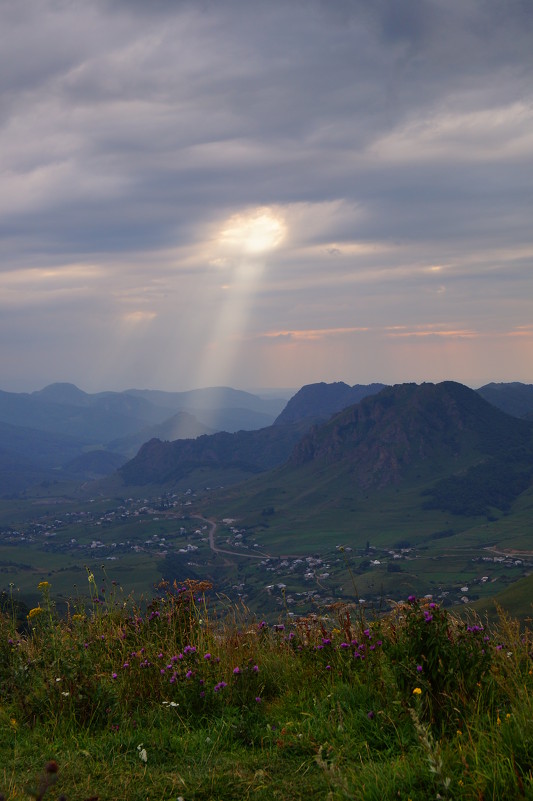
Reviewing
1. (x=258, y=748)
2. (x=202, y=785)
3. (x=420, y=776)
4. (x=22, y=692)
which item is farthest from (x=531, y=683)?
(x=22, y=692)

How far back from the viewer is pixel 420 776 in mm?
5719

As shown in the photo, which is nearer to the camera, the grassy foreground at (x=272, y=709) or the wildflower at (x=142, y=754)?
the grassy foreground at (x=272, y=709)

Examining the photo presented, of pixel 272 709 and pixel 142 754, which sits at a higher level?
pixel 142 754

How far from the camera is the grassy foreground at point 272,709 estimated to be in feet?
19.7

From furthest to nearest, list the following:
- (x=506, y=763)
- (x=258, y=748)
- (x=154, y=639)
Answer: (x=154, y=639), (x=258, y=748), (x=506, y=763)

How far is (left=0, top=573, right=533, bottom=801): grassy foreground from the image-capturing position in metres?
6.01

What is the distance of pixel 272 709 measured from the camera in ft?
28.2

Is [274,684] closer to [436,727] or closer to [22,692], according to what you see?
[436,727]

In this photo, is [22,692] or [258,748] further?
[22,692]

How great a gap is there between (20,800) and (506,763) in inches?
173

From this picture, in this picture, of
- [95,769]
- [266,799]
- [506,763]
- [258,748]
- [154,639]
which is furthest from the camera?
[154,639]

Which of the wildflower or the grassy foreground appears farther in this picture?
the wildflower

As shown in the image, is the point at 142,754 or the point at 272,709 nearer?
the point at 142,754


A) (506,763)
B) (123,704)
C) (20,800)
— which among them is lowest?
(123,704)
